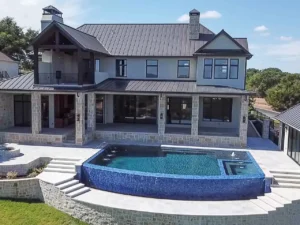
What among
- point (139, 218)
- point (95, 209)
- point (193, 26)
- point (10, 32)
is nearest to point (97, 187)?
point (95, 209)

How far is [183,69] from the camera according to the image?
2467 centimetres

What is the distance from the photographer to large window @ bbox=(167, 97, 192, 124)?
25.2 meters

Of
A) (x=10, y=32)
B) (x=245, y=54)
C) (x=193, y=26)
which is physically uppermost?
(x=10, y=32)

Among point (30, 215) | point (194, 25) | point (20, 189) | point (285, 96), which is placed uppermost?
point (194, 25)

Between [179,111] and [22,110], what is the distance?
41.8 feet

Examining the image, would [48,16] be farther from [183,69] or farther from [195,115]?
[195,115]

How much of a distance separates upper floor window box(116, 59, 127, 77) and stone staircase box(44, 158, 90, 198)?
35.3 feet

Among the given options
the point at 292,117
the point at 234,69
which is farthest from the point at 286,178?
the point at 234,69

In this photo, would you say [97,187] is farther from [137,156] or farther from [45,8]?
[45,8]

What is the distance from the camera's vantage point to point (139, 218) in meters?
12.0

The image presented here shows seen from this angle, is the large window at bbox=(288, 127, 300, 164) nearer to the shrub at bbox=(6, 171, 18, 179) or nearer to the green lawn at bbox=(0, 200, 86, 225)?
the green lawn at bbox=(0, 200, 86, 225)

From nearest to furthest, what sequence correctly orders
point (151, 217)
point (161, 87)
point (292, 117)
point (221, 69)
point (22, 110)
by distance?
point (151, 217) < point (292, 117) < point (161, 87) < point (221, 69) < point (22, 110)

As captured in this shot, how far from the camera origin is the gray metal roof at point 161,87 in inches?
819

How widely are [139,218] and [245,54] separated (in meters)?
15.4
